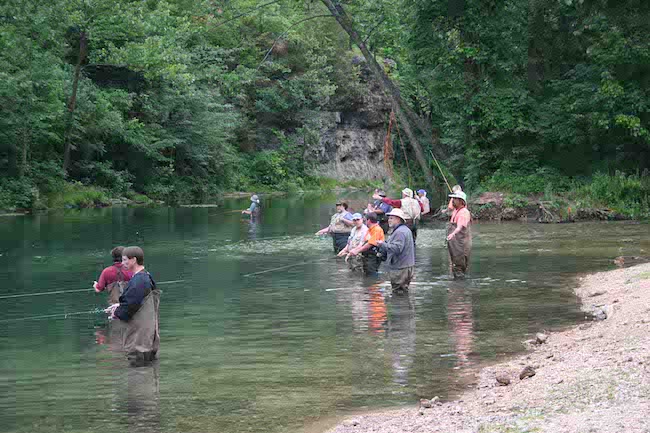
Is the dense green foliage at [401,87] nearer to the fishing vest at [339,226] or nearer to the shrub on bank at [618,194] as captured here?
the shrub on bank at [618,194]

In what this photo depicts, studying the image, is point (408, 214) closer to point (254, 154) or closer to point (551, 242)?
point (551, 242)

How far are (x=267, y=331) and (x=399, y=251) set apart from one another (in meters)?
3.56

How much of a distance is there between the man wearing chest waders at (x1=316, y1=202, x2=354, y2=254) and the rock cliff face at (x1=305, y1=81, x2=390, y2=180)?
5910 cm

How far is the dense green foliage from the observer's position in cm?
3625

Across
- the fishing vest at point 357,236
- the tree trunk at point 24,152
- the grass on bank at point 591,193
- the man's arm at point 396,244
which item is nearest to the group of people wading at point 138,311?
the man's arm at point 396,244

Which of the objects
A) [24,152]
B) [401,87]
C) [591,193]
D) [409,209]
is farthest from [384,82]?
[401,87]

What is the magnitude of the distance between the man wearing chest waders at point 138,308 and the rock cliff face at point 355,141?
71.3 metres

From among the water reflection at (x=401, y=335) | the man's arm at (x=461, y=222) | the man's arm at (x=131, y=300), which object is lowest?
the water reflection at (x=401, y=335)

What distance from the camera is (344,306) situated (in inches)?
625

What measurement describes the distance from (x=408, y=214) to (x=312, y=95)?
56.6 m

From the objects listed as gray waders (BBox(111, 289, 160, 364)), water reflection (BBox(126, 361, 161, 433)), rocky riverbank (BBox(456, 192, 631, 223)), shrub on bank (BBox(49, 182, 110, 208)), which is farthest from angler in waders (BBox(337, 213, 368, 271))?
shrub on bank (BBox(49, 182, 110, 208))

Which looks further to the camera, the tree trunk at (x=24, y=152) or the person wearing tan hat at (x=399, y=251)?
the tree trunk at (x=24, y=152)

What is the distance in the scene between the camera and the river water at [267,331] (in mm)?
9469

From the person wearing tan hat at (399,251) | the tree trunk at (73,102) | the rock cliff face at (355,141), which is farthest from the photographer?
the rock cliff face at (355,141)
